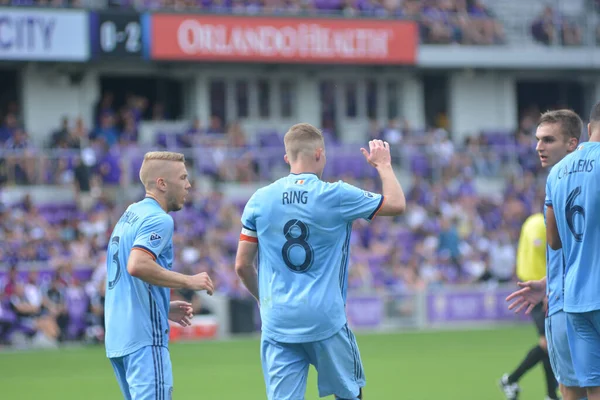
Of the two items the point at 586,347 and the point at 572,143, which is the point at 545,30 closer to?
the point at 572,143

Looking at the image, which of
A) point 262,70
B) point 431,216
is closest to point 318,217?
point 431,216

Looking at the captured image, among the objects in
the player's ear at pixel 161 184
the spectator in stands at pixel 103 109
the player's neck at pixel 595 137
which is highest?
the spectator in stands at pixel 103 109

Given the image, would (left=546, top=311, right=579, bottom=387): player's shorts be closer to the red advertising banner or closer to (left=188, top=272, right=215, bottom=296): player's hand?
(left=188, top=272, right=215, bottom=296): player's hand

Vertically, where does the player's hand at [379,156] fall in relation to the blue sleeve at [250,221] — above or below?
above

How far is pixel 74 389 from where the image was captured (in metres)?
13.7

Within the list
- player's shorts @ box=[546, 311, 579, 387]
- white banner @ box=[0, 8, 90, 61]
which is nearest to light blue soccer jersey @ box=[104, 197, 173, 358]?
player's shorts @ box=[546, 311, 579, 387]

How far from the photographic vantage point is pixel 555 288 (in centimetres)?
735

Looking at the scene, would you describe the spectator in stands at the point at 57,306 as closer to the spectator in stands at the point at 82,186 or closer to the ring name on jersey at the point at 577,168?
the spectator in stands at the point at 82,186

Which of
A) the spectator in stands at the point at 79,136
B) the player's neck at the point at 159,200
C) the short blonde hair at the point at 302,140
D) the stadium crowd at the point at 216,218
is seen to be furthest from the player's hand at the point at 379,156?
the spectator in stands at the point at 79,136

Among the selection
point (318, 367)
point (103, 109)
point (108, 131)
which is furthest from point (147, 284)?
point (103, 109)

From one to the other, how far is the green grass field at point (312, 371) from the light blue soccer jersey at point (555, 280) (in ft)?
15.0

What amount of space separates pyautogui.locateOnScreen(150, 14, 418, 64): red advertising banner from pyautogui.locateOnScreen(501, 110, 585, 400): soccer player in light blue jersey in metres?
21.7

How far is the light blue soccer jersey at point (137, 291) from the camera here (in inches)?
272

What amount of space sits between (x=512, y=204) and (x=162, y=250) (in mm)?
23062
